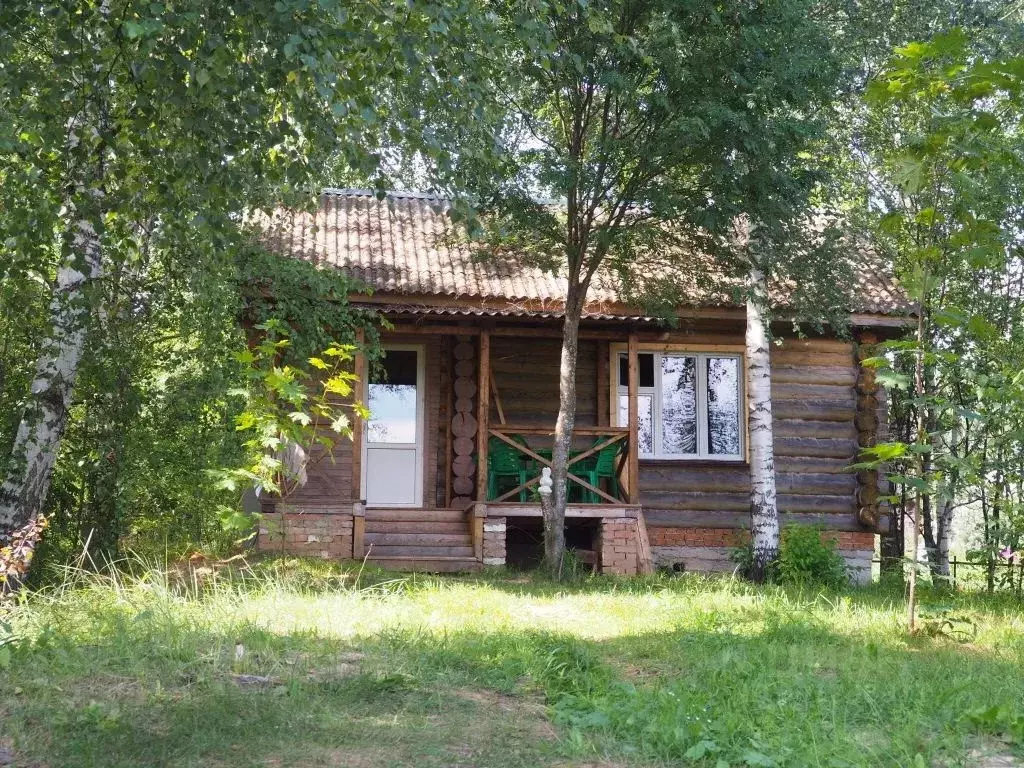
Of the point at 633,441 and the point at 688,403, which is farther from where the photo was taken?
the point at 688,403

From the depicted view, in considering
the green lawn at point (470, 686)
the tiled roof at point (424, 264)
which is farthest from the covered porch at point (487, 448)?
the green lawn at point (470, 686)

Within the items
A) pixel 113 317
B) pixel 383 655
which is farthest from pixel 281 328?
pixel 383 655

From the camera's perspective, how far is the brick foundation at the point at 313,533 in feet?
36.8

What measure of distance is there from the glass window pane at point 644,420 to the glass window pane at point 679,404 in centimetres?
17

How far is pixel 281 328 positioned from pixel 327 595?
8.83 ft

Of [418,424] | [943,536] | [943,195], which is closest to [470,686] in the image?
[943,195]

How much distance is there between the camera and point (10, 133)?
15.0ft

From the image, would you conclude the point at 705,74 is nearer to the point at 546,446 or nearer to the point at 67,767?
the point at 546,446

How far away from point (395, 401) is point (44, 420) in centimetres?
601

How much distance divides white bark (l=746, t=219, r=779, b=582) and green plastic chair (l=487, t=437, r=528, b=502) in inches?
111

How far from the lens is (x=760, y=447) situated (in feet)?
38.5

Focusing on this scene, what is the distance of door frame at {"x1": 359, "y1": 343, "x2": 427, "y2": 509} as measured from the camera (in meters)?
13.3

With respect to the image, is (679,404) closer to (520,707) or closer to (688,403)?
(688,403)

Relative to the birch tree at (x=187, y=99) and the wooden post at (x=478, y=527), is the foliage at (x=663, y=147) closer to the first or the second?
the wooden post at (x=478, y=527)
